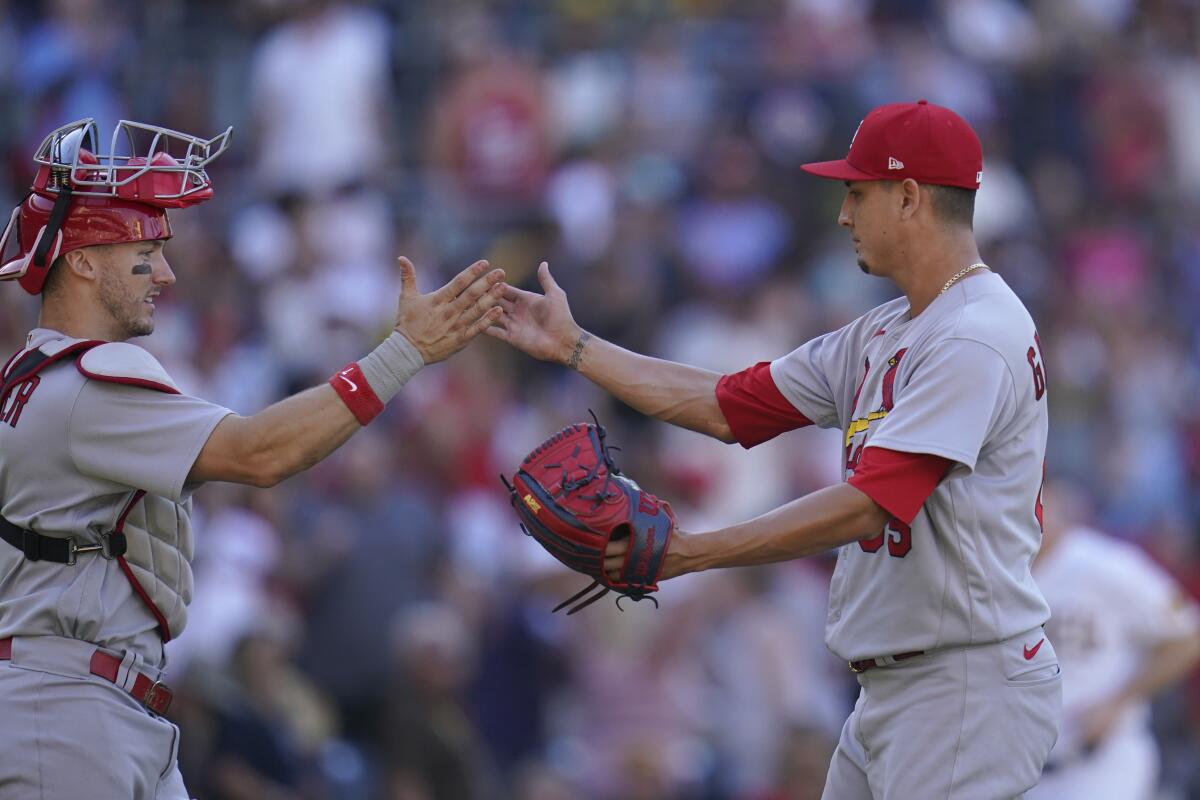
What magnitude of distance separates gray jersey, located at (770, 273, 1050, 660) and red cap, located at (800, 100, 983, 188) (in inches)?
13.1

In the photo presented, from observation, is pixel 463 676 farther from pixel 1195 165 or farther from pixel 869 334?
pixel 1195 165

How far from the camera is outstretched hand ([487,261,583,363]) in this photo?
5969 millimetres

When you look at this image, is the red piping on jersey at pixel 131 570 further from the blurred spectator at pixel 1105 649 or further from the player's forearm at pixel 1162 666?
the player's forearm at pixel 1162 666

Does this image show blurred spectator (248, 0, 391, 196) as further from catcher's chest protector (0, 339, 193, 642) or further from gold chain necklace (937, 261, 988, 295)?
gold chain necklace (937, 261, 988, 295)

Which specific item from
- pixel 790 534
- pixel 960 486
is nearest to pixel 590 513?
pixel 790 534

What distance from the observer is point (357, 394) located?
200 inches

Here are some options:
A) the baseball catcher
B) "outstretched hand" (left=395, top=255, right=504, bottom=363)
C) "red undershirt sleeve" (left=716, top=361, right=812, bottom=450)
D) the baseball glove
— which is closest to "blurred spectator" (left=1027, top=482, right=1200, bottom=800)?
"red undershirt sleeve" (left=716, top=361, right=812, bottom=450)

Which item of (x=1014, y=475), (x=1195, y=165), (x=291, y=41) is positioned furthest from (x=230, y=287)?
(x=1195, y=165)

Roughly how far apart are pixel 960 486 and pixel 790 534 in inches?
20.5

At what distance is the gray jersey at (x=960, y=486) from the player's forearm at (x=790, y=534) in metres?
0.19

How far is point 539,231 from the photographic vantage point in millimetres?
11961

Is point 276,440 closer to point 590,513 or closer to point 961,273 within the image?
point 590,513

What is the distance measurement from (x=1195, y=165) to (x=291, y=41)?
7407mm

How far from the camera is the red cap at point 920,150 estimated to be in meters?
5.11
